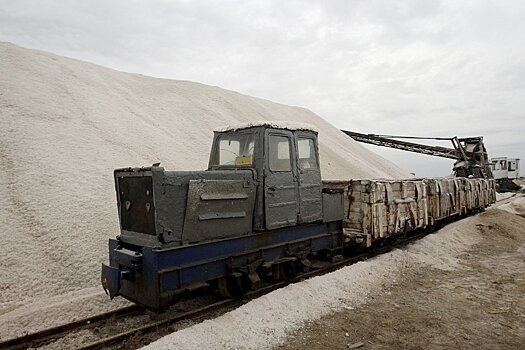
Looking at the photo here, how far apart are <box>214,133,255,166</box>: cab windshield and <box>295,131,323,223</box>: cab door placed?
1093 millimetres

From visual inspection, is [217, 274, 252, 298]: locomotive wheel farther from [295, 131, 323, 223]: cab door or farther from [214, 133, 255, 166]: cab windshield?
[214, 133, 255, 166]: cab windshield

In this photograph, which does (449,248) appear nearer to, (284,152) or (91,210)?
(284,152)

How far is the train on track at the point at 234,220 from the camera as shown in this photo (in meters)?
5.47

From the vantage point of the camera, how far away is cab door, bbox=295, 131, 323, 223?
24.7 ft

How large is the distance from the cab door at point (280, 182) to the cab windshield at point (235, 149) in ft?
1.18

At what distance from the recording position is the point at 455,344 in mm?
5066

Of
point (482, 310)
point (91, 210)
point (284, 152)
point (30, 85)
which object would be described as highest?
point (30, 85)

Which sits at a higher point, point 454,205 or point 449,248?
point 454,205

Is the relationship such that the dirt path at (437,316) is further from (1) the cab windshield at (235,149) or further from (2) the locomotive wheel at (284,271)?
(1) the cab windshield at (235,149)

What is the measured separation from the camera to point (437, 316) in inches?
239

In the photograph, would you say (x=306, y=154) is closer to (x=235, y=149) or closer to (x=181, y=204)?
(x=235, y=149)

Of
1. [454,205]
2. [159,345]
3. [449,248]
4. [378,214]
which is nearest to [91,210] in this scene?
[159,345]

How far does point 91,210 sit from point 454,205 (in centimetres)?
1361

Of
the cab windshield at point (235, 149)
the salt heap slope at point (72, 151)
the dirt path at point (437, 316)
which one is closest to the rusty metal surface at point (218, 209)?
the cab windshield at point (235, 149)
